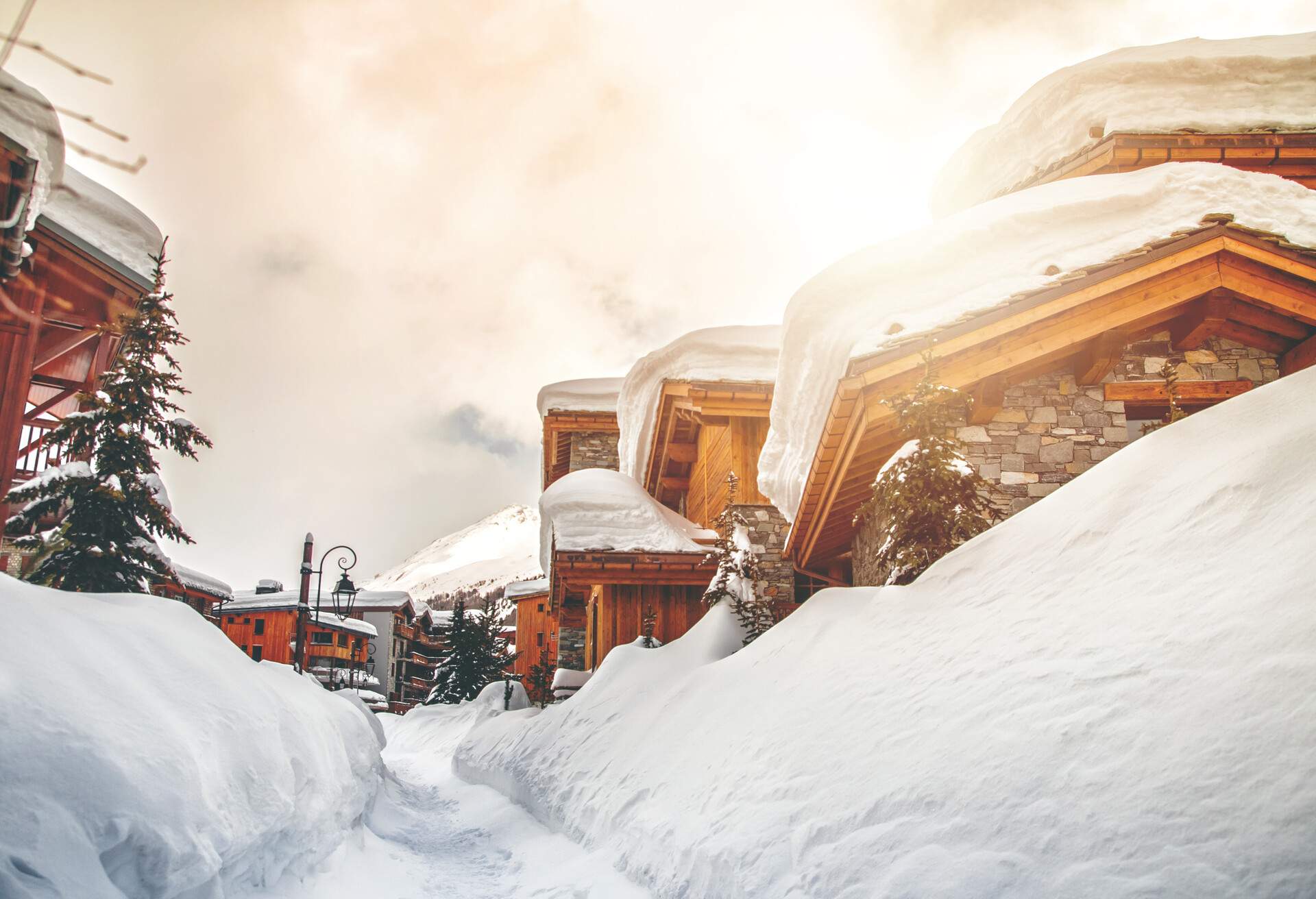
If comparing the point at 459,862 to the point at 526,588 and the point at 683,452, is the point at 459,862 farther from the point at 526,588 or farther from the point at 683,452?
the point at 526,588

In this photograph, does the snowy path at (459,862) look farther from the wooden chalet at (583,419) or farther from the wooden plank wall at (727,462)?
the wooden chalet at (583,419)

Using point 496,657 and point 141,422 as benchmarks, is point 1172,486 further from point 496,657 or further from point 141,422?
point 496,657

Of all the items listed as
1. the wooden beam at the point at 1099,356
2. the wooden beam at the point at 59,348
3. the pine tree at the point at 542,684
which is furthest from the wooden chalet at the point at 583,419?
the wooden beam at the point at 1099,356

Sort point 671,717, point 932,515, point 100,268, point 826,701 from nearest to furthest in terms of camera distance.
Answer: point 826,701, point 932,515, point 671,717, point 100,268

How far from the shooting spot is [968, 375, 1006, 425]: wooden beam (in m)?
8.50

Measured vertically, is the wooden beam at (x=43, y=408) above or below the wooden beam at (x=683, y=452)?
below

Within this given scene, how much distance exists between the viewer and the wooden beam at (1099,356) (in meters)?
8.32

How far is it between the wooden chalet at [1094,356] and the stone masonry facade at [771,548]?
355cm

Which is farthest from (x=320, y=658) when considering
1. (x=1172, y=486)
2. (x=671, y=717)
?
(x=1172, y=486)

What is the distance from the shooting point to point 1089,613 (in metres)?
3.86

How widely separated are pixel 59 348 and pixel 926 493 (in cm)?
1170

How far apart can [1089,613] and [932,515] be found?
288cm

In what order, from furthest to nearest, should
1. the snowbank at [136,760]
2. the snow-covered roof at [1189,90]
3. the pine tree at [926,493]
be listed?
1. the snow-covered roof at [1189,90]
2. the pine tree at [926,493]
3. the snowbank at [136,760]

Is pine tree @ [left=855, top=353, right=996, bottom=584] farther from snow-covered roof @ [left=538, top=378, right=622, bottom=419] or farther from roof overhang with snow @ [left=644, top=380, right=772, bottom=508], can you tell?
snow-covered roof @ [left=538, top=378, right=622, bottom=419]
